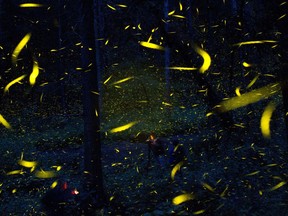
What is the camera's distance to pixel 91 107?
9.63 m

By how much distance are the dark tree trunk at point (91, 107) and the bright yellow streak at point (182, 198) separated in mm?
2086

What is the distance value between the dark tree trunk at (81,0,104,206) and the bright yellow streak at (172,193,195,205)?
209 centimetres

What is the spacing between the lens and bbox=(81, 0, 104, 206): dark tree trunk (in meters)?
9.30

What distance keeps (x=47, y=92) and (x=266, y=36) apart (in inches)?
951

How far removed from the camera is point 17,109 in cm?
2800

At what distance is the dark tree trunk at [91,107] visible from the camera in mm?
9297

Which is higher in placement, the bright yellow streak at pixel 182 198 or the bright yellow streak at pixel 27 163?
the bright yellow streak at pixel 182 198

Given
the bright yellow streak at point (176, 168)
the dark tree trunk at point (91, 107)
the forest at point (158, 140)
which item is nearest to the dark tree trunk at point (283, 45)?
the forest at point (158, 140)

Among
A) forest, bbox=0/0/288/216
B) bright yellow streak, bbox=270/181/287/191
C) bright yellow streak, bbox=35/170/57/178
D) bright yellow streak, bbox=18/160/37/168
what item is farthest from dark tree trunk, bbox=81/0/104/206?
bright yellow streak, bbox=18/160/37/168

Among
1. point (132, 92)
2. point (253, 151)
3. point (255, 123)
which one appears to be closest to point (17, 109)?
point (132, 92)

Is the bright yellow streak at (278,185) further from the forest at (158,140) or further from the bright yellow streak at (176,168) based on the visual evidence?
the bright yellow streak at (176,168)

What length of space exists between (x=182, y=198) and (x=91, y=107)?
351 cm

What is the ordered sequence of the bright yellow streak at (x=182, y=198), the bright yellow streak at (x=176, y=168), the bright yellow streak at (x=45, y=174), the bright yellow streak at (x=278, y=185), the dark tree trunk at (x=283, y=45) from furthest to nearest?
1. the bright yellow streak at (x=45, y=174)
2. the bright yellow streak at (x=176, y=168)
3. the bright yellow streak at (x=182, y=198)
4. the bright yellow streak at (x=278, y=185)
5. the dark tree trunk at (x=283, y=45)

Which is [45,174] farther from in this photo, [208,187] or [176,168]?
[208,187]
